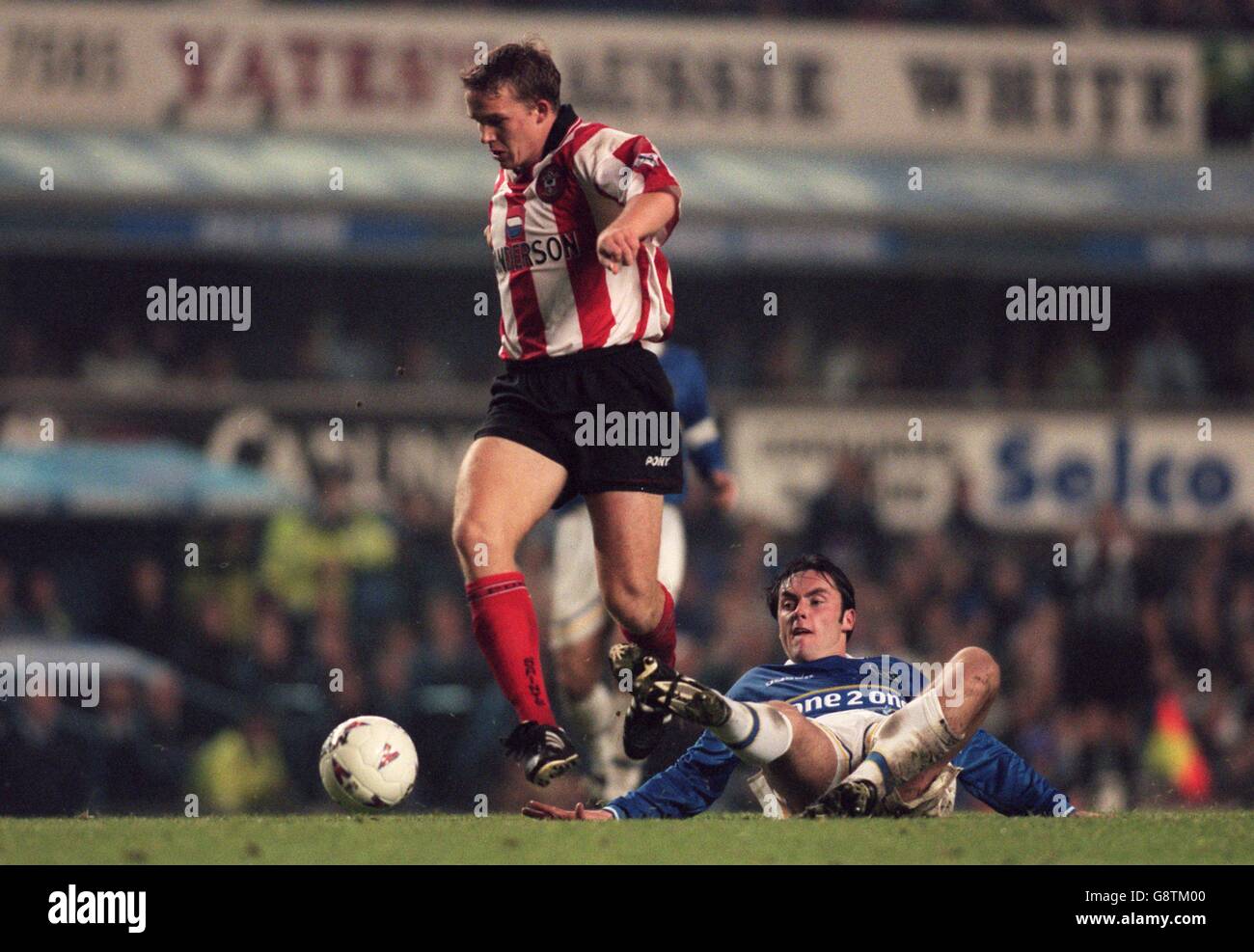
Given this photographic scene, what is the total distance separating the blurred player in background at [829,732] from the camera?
6051mm

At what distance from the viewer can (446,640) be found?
12.6 m

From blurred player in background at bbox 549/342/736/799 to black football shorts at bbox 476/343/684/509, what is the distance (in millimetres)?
2446

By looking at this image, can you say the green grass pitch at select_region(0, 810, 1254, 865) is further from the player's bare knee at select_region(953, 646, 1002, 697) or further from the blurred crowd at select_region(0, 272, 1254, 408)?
the blurred crowd at select_region(0, 272, 1254, 408)

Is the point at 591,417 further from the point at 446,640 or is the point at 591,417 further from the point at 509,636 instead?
the point at 446,640

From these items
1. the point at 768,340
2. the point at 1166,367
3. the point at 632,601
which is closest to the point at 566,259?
the point at 632,601

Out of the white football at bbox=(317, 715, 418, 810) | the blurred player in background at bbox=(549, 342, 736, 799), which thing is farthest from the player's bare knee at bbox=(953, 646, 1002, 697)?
the blurred player in background at bbox=(549, 342, 736, 799)

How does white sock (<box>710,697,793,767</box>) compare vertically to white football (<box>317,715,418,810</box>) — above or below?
above

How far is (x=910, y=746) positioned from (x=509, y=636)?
4.13 ft

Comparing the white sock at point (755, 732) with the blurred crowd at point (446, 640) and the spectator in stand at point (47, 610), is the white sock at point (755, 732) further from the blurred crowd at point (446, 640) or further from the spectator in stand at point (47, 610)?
the spectator in stand at point (47, 610)

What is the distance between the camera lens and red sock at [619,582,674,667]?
6695 mm

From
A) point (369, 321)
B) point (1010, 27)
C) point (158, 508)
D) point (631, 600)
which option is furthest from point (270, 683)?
point (1010, 27)

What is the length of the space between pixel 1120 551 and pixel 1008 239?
372 centimetres

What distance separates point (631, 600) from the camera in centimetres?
648
